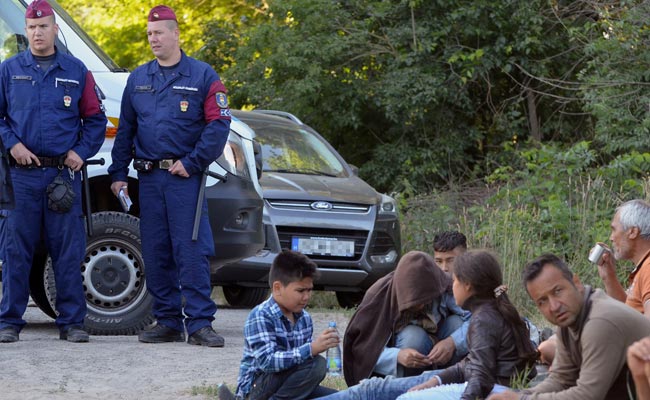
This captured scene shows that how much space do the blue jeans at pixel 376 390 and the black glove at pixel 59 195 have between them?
9.33ft

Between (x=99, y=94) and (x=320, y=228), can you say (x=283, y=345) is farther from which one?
(x=320, y=228)

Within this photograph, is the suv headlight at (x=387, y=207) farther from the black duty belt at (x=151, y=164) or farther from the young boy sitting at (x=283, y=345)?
the young boy sitting at (x=283, y=345)

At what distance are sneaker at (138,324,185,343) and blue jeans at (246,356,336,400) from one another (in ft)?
8.31

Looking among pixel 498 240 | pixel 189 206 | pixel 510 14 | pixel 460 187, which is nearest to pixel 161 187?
pixel 189 206

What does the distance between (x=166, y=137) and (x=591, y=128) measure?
35.5ft

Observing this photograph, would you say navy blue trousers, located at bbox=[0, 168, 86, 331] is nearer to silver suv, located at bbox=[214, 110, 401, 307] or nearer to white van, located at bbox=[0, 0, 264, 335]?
white van, located at bbox=[0, 0, 264, 335]

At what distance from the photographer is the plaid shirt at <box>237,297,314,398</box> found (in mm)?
6188

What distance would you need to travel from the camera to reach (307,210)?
11977 mm

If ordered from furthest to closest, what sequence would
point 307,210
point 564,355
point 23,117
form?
point 307,210
point 23,117
point 564,355

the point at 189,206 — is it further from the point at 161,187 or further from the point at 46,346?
the point at 46,346

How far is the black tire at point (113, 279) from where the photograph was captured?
9125 mm

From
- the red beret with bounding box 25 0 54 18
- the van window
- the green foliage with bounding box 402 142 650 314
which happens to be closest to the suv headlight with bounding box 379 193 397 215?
the green foliage with bounding box 402 142 650 314

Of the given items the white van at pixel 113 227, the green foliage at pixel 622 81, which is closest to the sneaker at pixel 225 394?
the white van at pixel 113 227

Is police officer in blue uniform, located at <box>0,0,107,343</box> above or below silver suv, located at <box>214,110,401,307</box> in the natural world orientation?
above
